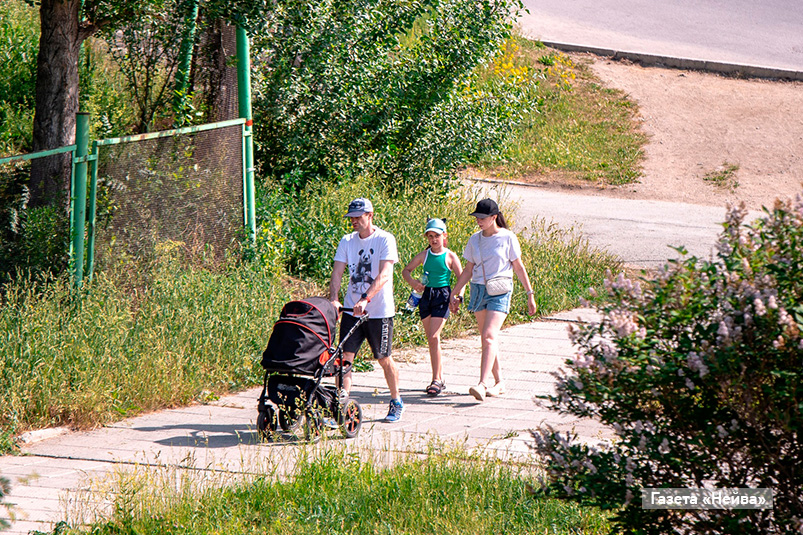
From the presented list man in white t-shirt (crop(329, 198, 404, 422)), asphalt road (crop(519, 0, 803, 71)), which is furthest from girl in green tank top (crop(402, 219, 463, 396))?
asphalt road (crop(519, 0, 803, 71))

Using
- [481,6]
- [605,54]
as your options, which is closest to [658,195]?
[605,54]

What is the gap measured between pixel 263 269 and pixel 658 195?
13.9m

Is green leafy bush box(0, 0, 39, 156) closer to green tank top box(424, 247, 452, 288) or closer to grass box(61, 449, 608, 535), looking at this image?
green tank top box(424, 247, 452, 288)

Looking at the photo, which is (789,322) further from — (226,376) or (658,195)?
(658,195)

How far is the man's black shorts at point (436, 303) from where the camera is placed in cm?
826

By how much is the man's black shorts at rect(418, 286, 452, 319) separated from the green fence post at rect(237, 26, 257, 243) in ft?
9.28

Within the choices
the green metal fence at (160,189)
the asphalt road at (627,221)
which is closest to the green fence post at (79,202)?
the green metal fence at (160,189)

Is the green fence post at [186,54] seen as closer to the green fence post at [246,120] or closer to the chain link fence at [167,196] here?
the green fence post at [246,120]

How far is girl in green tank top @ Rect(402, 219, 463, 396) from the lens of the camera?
8148 mm

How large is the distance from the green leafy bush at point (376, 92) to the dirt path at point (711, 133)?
8.57 metres

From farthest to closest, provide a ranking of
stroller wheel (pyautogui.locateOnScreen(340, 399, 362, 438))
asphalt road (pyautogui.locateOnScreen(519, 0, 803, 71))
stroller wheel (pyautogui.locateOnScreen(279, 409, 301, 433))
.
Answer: asphalt road (pyautogui.locateOnScreen(519, 0, 803, 71)), stroller wheel (pyautogui.locateOnScreen(340, 399, 362, 438)), stroller wheel (pyautogui.locateOnScreen(279, 409, 301, 433))

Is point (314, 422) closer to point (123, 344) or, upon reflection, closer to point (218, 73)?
point (123, 344)

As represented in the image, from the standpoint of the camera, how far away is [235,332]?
8484mm

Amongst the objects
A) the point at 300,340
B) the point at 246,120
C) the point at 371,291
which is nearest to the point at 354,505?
the point at 300,340
